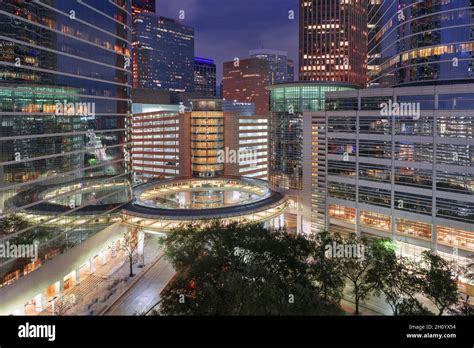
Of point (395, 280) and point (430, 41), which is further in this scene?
point (430, 41)

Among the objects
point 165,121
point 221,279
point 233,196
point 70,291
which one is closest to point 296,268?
point 221,279

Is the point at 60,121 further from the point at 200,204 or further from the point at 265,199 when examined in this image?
the point at 200,204

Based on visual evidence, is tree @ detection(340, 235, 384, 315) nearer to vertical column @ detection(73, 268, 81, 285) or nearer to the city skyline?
the city skyline

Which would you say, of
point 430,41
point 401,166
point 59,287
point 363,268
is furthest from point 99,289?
point 430,41

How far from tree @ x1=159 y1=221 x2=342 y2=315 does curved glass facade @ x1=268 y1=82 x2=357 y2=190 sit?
31306 mm

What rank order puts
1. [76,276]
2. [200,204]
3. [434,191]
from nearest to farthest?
[76,276], [434,191], [200,204]

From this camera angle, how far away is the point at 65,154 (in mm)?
39562

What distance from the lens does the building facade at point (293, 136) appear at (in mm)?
61812

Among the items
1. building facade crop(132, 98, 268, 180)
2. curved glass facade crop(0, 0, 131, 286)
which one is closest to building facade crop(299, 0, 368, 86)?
building facade crop(132, 98, 268, 180)

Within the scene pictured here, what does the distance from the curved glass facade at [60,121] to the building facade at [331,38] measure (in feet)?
343

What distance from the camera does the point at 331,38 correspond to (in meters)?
143

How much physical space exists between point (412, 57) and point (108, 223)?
157 ft

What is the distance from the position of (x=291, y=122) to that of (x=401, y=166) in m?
20.9

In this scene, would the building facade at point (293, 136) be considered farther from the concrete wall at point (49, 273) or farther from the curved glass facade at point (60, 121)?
the concrete wall at point (49, 273)
